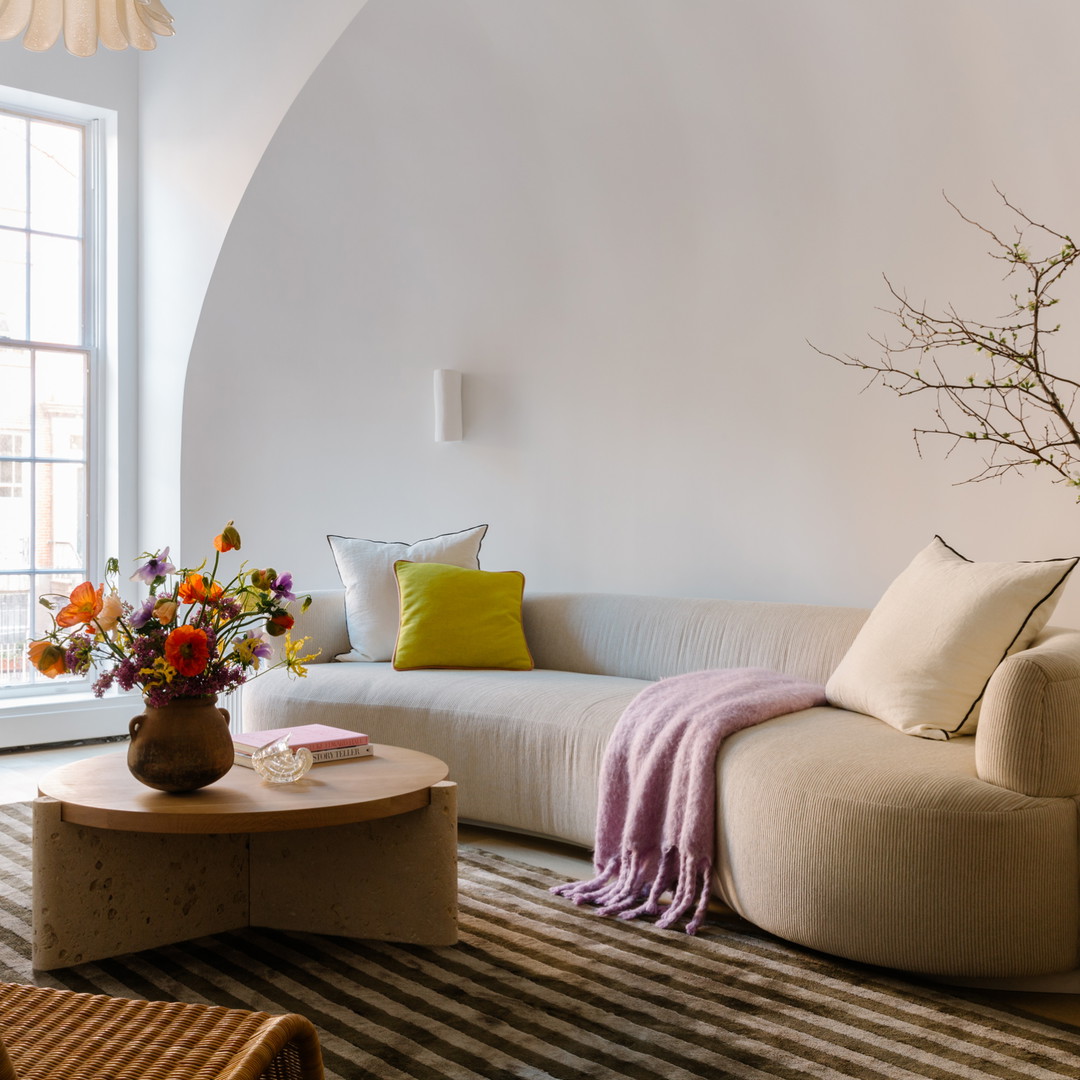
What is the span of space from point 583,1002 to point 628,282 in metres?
2.94

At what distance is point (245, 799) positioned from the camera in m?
2.47

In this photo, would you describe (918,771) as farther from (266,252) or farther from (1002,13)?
(266,252)

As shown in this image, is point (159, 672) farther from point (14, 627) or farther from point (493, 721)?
point (14, 627)

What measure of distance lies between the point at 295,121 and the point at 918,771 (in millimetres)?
3948

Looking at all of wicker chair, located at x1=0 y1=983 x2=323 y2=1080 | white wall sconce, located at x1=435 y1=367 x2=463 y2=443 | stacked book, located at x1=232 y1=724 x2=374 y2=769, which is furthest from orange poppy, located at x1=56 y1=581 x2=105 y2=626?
white wall sconce, located at x1=435 y1=367 x2=463 y2=443

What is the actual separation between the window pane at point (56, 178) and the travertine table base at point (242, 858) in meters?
3.60

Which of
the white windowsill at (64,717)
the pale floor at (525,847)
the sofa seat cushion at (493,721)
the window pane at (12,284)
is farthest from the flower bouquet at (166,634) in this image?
the window pane at (12,284)

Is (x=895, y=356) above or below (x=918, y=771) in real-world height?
above

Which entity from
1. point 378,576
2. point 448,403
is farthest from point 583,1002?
point 448,403

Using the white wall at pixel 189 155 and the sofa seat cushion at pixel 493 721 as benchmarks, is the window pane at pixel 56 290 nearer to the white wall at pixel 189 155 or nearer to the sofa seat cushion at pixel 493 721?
the white wall at pixel 189 155

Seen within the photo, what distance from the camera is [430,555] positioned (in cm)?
451

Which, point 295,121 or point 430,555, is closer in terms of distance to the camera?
point 430,555

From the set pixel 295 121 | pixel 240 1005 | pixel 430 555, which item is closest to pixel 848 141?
pixel 430 555

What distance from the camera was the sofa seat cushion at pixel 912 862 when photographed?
235 centimetres
